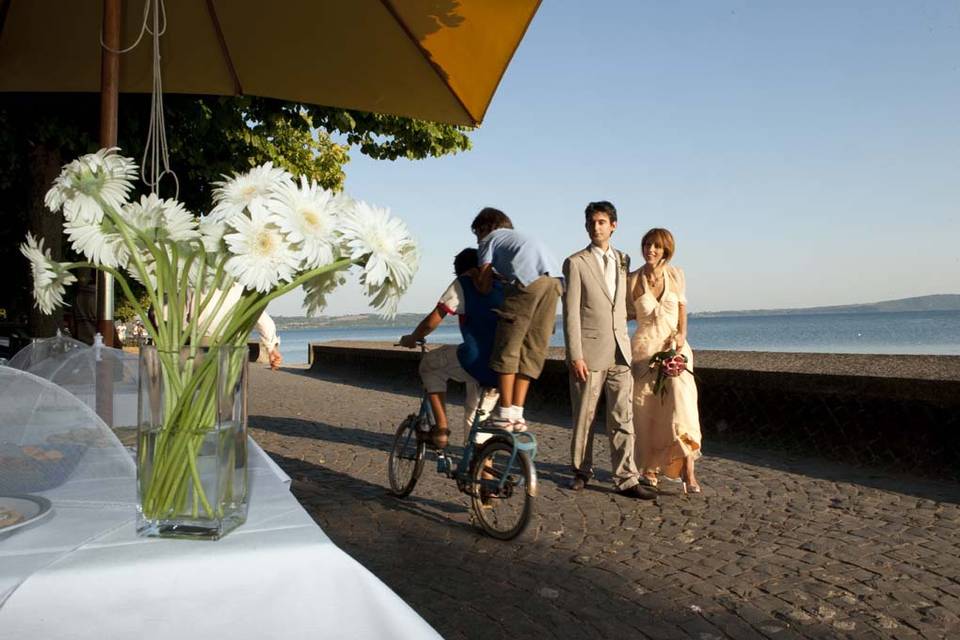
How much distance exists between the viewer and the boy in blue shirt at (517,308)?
598 cm

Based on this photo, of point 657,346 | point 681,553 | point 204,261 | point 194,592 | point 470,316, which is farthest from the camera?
point 657,346

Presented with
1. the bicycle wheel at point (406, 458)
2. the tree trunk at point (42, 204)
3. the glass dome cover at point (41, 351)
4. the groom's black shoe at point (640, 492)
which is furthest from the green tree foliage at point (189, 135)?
the glass dome cover at point (41, 351)

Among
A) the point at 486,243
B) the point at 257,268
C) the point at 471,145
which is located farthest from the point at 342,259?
the point at 471,145

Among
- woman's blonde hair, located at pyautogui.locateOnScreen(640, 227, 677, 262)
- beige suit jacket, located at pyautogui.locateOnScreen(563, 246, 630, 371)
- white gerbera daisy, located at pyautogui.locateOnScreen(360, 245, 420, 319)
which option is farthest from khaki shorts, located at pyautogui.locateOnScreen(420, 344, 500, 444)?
white gerbera daisy, located at pyautogui.locateOnScreen(360, 245, 420, 319)

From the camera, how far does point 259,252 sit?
65.5 inches

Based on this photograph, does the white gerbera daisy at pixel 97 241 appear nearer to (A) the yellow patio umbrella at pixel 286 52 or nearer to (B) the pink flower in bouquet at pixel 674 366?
(A) the yellow patio umbrella at pixel 286 52

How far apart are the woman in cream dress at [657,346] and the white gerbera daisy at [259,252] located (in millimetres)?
5806

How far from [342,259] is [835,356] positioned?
11.3 meters

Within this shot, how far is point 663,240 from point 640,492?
2.12 metres

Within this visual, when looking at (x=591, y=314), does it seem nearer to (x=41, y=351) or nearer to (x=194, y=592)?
(x=41, y=351)

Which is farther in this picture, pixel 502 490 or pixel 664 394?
pixel 664 394

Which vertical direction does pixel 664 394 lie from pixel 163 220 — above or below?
below

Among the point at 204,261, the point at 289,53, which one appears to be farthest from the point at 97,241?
the point at 289,53

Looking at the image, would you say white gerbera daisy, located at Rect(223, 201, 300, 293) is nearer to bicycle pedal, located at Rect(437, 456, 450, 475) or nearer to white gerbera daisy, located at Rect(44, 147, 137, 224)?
white gerbera daisy, located at Rect(44, 147, 137, 224)
